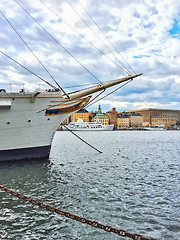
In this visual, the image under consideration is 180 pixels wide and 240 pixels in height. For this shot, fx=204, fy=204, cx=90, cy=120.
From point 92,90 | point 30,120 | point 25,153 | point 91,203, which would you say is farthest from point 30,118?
point 91,203

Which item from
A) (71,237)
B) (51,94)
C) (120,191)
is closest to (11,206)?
(71,237)

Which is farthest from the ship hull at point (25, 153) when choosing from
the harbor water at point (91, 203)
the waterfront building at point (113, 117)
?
the waterfront building at point (113, 117)

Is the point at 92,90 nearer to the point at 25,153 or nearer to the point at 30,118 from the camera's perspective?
the point at 30,118

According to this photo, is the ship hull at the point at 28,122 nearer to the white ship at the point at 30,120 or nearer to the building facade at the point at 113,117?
the white ship at the point at 30,120

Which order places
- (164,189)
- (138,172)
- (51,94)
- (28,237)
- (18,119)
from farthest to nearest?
1. (51,94)
2. (18,119)
3. (138,172)
4. (164,189)
5. (28,237)

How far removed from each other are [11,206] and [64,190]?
2.77 metres

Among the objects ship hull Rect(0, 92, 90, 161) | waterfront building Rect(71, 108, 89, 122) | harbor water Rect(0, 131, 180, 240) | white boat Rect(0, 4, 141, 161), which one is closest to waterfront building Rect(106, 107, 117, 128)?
waterfront building Rect(71, 108, 89, 122)

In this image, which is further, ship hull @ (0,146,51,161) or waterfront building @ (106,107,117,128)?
waterfront building @ (106,107,117,128)

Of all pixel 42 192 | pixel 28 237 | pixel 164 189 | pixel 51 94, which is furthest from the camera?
pixel 51 94

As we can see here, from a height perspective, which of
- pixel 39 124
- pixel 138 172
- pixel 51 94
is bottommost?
pixel 138 172

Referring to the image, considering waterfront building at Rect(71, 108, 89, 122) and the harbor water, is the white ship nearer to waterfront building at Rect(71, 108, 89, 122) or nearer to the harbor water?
the harbor water

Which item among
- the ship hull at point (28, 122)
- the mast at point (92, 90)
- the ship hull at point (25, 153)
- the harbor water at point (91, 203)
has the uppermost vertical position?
the mast at point (92, 90)

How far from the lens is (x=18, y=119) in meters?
16.0

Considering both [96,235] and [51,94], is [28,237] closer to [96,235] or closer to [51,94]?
[96,235]
